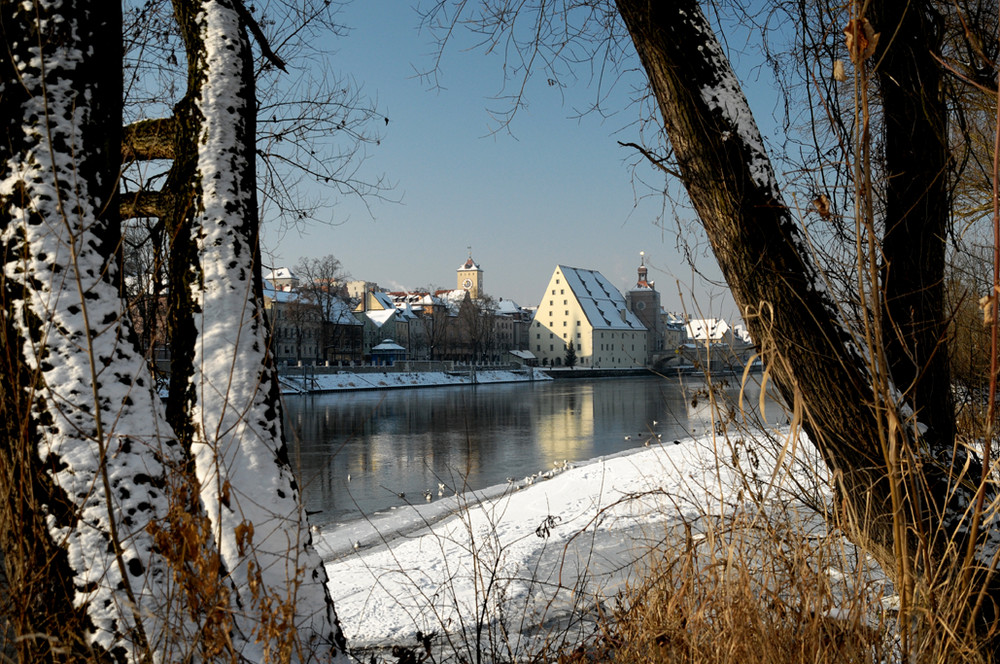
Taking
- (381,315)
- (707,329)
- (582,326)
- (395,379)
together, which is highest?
(381,315)

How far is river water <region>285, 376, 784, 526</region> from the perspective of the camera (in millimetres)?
10214

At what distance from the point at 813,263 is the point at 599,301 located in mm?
88840

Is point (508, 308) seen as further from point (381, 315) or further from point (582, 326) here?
point (381, 315)

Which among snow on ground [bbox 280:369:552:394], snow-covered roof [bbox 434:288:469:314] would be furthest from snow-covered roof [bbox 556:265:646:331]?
snow on ground [bbox 280:369:552:394]

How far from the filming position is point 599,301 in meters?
90.8

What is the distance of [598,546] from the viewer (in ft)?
20.1

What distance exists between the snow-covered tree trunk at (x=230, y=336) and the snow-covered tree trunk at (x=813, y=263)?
164 centimetres

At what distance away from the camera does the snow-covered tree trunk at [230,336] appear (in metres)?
2.53

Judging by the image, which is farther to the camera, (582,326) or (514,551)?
(582,326)

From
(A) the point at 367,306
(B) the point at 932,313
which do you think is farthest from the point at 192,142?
(A) the point at 367,306

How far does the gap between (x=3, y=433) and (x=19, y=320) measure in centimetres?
32

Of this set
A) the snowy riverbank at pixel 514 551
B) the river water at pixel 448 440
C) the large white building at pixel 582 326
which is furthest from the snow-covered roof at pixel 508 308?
the snowy riverbank at pixel 514 551

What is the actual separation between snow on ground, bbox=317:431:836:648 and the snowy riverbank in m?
0.02

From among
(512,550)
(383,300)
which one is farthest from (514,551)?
(383,300)
